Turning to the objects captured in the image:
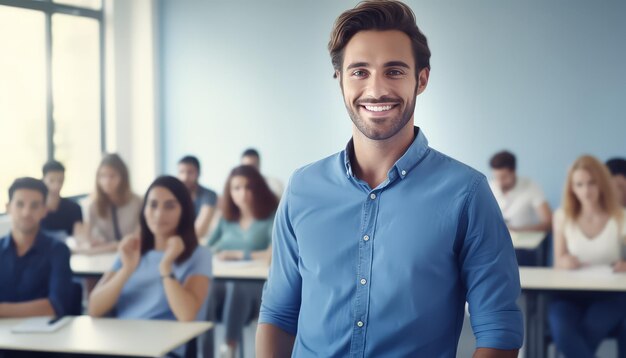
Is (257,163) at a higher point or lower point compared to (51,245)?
higher

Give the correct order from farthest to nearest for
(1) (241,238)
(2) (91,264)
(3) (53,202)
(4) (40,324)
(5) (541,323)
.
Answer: (3) (53,202) < (1) (241,238) < (2) (91,264) < (5) (541,323) < (4) (40,324)

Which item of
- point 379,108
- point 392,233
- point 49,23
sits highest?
point 49,23

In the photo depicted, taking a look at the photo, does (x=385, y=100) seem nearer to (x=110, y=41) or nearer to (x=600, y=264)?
(x=600, y=264)

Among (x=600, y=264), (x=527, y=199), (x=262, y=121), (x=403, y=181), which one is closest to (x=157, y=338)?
(x=403, y=181)

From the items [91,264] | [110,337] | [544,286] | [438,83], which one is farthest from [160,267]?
[438,83]

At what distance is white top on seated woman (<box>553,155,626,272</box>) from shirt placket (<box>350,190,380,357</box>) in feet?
12.1

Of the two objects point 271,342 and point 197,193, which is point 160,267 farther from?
point 197,193

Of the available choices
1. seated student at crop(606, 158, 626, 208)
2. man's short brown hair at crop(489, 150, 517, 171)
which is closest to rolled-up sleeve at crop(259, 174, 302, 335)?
seated student at crop(606, 158, 626, 208)

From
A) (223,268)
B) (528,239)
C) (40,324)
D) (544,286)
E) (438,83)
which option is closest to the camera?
(40,324)

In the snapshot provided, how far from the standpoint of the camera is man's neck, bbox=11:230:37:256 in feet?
13.6

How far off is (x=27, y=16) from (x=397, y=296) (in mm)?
6590

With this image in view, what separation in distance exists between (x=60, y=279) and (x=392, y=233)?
2923 mm

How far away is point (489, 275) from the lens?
142cm

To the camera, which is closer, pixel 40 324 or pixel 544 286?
pixel 40 324
